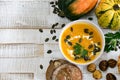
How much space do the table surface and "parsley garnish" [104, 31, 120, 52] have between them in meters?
0.02

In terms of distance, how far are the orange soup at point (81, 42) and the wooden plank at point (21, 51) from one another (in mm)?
80

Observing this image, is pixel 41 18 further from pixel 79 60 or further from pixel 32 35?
pixel 79 60

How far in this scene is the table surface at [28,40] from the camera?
3.42 feet

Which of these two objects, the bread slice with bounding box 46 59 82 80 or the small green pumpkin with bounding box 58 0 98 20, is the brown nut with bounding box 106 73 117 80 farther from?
the small green pumpkin with bounding box 58 0 98 20

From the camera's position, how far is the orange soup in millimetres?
1013

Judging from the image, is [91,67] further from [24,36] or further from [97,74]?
[24,36]

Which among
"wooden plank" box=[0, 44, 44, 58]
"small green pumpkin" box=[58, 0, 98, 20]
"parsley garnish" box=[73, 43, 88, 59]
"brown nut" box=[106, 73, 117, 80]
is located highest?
"small green pumpkin" box=[58, 0, 98, 20]

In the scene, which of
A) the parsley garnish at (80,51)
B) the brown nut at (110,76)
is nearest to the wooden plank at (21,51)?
Result: the parsley garnish at (80,51)

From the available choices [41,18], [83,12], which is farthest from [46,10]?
[83,12]

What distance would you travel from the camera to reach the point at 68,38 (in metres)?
1.02

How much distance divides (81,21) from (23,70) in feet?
0.76

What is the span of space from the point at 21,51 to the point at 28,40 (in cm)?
4

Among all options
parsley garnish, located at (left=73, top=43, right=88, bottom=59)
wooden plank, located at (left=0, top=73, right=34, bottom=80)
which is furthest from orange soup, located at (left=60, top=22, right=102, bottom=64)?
wooden plank, located at (left=0, top=73, right=34, bottom=80)

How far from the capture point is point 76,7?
39.0 inches
